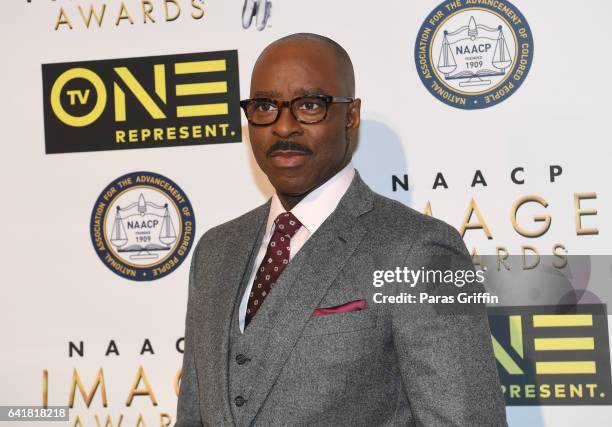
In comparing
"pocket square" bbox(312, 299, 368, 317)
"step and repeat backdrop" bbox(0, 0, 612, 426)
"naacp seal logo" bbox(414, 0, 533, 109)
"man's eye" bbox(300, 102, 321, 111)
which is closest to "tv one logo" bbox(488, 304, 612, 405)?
"step and repeat backdrop" bbox(0, 0, 612, 426)

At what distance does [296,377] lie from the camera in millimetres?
1323

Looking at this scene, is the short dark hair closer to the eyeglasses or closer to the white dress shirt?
the eyeglasses

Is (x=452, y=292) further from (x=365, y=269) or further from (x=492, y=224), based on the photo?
(x=492, y=224)

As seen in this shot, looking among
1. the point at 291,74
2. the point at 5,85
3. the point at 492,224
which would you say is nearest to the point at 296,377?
the point at 291,74

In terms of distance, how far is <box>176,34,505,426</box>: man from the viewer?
1.31 metres

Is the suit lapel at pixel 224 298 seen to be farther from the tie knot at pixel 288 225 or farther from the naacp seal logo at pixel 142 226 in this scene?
the naacp seal logo at pixel 142 226

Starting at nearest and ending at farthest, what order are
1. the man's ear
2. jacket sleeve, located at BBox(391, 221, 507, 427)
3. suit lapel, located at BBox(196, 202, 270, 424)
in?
1. jacket sleeve, located at BBox(391, 221, 507, 427)
2. suit lapel, located at BBox(196, 202, 270, 424)
3. the man's ear

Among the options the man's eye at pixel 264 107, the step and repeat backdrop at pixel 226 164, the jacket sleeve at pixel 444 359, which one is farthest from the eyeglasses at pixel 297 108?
the step and repeat backdrop at pixel 226 164

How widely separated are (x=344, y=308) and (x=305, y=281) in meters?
0.08

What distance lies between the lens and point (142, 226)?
81.9 inches

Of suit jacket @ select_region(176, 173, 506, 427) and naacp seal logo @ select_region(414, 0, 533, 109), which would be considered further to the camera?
naacp seal logo @ select_region(414, 0, 533, 109)

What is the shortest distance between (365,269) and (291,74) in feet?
1.25

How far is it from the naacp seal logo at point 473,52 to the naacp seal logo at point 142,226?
72 cm

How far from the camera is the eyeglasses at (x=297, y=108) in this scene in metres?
1.43
